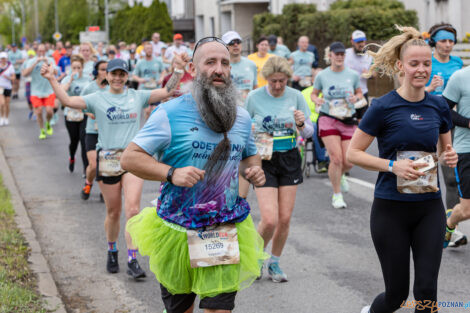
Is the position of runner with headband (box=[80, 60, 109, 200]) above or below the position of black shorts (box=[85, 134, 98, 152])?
above

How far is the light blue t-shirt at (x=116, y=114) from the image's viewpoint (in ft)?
Answer: 25.1

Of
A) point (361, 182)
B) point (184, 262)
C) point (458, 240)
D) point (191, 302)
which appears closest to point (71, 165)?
point (361, 182)

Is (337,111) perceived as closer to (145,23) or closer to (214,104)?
(214,104)

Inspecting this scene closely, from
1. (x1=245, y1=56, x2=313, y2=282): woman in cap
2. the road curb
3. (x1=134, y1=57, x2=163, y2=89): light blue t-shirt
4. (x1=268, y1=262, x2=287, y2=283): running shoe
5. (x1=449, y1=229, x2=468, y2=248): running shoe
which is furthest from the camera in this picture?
(x1=134, y1=57, x2=163, y2=89): light blue t-shirt

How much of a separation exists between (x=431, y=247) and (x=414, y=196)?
322 millimetres

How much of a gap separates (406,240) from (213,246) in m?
1.28

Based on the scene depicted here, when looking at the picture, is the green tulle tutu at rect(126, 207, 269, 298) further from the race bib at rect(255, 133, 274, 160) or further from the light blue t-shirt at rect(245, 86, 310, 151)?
the light blue t-shirt at rect(245, 86, 310, 151)

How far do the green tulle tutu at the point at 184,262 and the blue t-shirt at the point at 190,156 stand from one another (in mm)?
101

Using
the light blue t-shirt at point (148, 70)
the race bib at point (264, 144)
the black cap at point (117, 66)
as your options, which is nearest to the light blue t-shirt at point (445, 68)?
the race bib at point (264, 144)

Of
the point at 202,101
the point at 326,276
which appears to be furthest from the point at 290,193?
the point at 202,101

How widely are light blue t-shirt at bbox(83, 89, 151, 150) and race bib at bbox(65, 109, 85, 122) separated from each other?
4.69 m

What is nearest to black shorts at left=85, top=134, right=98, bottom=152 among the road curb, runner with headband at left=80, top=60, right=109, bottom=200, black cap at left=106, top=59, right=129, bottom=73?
runner with headband at left=80, top=60, right=109, bottom=200

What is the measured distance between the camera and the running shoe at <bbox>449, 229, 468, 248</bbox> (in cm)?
779

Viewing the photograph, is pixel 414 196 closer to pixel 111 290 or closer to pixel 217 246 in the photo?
pixel 217 246
